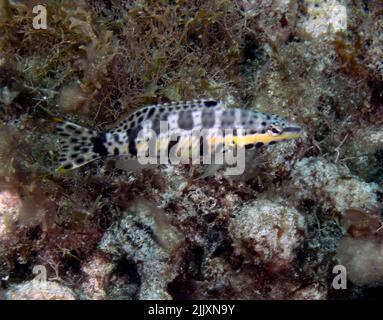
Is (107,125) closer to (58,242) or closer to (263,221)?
(58,242)

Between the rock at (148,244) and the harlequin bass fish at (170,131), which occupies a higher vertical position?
the harlequin bass fish at (170,131)

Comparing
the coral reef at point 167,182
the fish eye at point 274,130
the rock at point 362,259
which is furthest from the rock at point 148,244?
the rock at point 362,259

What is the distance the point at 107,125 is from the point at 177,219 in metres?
1.43

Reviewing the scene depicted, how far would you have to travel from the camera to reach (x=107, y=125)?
4.73m

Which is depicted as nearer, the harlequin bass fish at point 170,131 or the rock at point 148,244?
the harlequin bass fish at point 170,131

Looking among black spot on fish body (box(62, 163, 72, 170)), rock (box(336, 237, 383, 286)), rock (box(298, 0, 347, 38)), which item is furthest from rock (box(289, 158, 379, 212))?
black spot on fish body (box(62, 163, 72, 170))

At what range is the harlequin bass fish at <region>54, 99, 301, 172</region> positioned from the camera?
3.95 meters

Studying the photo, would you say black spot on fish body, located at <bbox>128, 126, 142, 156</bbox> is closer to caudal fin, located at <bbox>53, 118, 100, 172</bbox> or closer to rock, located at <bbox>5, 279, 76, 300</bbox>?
caudal fin, located at <bbox>53, 118, 100, 172</bbox>

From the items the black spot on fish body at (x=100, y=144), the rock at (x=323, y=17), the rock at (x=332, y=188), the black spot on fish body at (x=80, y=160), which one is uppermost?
the rock at (x=323, y=17)

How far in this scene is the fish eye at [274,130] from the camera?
4.19m

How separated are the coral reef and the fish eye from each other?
1.67ft

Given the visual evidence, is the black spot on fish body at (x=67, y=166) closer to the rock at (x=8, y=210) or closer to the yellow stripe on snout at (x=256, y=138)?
the rock at (x=8, y=210)
